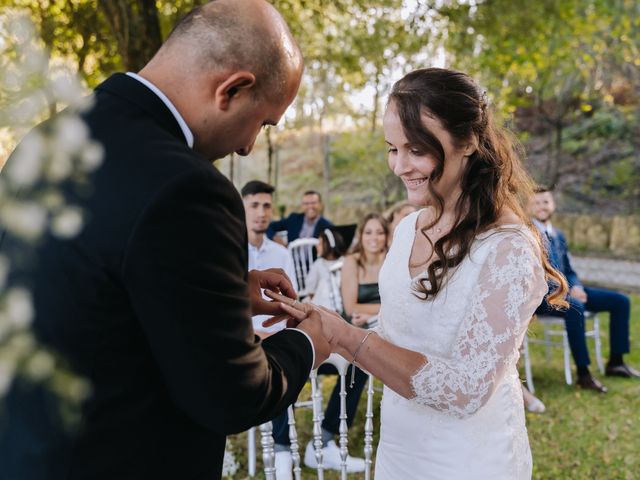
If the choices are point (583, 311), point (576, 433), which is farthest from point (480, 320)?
point (583, 311)

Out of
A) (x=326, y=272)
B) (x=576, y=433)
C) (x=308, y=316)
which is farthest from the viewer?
(x=326, y=272)

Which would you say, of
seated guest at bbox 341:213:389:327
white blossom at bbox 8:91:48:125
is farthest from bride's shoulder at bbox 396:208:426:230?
seated guest at bbox 341:213:389:327

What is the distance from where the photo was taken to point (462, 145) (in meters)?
1.86

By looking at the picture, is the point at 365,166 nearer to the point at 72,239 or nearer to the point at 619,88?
the point at 619,88

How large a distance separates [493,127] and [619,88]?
60.5ft

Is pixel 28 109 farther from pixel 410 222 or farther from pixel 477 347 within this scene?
pixel 477 347

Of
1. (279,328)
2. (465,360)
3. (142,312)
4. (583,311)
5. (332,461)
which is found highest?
(142,312)

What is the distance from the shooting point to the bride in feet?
5.52

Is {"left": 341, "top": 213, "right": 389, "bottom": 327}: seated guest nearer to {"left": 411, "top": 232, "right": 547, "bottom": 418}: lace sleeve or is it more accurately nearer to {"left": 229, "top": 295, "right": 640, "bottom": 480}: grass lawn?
{"left": 229, "top": 295, "right": 640, "bottom": 480}: grass lawn

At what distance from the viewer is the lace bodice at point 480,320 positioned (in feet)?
5.46

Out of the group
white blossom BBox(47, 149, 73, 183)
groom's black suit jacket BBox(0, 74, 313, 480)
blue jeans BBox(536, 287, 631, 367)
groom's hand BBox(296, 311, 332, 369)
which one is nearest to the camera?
groom's black suit jacket BBox(0, 74, 313, 480)

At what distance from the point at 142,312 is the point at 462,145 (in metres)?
1.17

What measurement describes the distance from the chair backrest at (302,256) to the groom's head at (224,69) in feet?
19.6

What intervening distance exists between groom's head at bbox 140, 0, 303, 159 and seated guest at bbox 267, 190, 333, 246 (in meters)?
7.22
